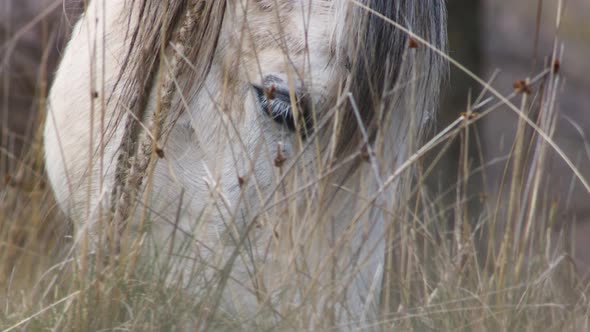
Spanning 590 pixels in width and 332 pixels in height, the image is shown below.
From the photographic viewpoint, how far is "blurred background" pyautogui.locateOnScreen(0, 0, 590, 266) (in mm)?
2693

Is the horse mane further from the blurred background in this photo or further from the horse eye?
the blurred background

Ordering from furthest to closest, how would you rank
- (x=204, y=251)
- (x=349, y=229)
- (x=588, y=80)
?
(x=588, y=80), (x=204, y=251), (x=349, y=229)

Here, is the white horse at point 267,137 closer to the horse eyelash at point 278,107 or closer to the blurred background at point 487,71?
the horse eyelash at point 278,107

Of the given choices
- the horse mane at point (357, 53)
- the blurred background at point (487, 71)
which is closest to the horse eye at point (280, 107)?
the horse mane at point (357, 53)

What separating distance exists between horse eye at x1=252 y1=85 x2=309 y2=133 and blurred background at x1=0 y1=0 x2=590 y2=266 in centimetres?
50

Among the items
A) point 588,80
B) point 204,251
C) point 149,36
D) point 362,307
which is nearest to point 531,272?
point 362,307

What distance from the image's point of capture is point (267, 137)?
1803mm

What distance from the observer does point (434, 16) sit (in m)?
1.82

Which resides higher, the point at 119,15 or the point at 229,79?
the point at 119,15

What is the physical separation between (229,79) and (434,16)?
0.46 m

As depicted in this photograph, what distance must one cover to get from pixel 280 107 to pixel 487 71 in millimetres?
3735

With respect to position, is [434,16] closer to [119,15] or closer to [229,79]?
[229,79]

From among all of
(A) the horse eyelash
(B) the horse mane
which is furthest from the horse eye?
(B) the horse mane

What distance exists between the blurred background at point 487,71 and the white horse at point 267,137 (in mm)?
328
